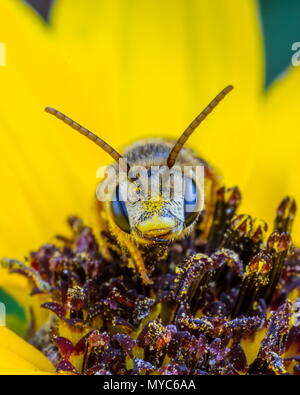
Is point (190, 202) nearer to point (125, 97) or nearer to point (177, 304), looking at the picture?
point (177, 304)

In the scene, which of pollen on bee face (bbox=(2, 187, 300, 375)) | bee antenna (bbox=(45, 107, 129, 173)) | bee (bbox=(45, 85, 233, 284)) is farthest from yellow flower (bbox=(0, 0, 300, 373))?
bee antenna (bbox=(45, 107, 129, 173))

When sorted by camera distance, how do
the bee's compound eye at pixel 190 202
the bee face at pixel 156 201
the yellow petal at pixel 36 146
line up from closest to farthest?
1. the bee face at pixel 156 201
2. the bee's compound eye at pixel 190 202
3. the yellow petal at pixel 36 146

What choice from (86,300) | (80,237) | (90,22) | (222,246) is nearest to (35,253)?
(80,237)

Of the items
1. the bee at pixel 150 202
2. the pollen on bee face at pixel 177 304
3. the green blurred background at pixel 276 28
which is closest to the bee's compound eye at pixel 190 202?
the bee at pixel 150 202

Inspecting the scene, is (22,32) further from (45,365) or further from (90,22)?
(45,365)

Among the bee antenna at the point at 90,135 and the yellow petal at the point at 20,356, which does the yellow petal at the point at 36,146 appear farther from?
the bee antenna at the point at 90,135

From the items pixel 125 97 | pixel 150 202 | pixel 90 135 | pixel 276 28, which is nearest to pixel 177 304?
pixel 150 202

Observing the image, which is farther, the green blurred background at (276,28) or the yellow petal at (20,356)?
the green blurred background at (276,28)

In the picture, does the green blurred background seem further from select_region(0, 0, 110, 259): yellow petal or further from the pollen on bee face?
the pollen on bee face

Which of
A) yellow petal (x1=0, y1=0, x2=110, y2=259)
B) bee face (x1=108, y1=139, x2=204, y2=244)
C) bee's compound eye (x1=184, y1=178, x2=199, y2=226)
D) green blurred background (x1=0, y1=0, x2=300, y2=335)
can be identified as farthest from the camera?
green blurred background (x1=0, y1=0, x2=300, y2=335)
